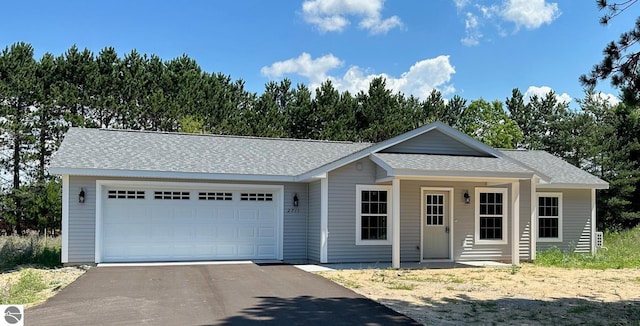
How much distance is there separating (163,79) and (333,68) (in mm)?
10213

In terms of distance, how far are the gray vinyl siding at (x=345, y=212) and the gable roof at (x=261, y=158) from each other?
0.39 m

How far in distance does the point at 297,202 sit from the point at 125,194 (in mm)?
4480

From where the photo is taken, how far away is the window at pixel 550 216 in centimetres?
A: 1752

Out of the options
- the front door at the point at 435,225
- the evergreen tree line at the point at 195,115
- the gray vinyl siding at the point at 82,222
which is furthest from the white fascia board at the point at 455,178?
the evergreen tree line at the point at 195,115

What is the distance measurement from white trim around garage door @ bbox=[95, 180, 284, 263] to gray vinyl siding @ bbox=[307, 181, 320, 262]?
761 mm

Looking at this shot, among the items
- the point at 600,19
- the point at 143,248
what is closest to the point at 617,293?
the point at 600,19

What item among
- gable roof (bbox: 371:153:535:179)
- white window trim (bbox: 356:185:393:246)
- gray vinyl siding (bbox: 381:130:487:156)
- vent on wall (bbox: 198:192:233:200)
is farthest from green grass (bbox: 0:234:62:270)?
gray vinyl siding (bbox: 381:130:487:156)

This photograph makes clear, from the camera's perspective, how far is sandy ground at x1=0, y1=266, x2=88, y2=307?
378 inches

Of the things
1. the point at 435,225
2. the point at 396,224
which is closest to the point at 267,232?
the point at 396,224

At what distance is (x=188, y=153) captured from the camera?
52.4 ft

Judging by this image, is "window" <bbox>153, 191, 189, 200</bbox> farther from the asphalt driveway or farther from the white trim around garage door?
the asphalt driveway

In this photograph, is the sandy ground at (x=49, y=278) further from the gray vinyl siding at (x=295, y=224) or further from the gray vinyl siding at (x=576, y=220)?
the gray vinyl siding at (x=576, y=220)

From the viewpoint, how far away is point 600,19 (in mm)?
7438

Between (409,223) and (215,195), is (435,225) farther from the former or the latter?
(215,195)
